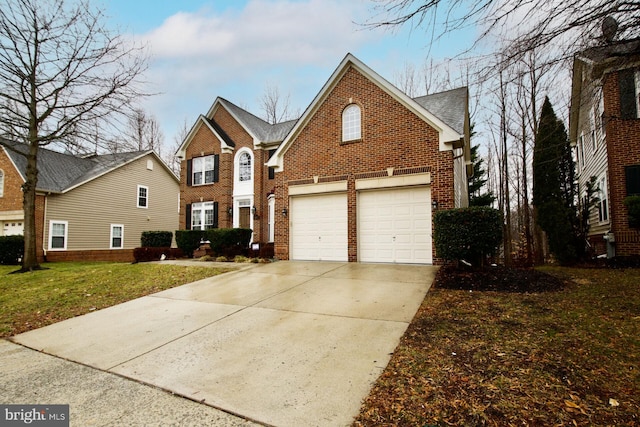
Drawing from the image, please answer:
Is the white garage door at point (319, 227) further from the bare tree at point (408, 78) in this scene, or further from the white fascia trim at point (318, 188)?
the bare tree at point (408, 78)

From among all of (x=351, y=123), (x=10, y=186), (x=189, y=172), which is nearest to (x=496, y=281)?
(x=351, y=123)

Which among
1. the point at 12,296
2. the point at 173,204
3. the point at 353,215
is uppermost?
the point at 173,204

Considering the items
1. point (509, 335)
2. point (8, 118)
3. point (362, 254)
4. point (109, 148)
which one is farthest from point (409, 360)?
point (8, 118)

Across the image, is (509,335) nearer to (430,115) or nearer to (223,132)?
(430,115)

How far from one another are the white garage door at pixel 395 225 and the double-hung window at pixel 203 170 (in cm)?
1085

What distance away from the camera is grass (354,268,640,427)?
2.39 metres

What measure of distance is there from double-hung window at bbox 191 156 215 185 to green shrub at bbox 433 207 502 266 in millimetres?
14152

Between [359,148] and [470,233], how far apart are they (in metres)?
4.82

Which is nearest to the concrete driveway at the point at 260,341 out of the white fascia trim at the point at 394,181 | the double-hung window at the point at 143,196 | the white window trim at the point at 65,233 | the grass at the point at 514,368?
the grass at the point at 514,368

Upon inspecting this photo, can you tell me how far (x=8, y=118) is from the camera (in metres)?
11.0

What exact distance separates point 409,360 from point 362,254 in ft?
23.2

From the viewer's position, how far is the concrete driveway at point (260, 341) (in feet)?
9.20

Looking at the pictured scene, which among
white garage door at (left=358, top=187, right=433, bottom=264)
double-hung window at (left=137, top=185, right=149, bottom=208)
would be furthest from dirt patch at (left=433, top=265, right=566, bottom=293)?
double-hung window at (left=137, top=185, right=149, bottom=208)

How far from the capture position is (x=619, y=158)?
10.8 m
